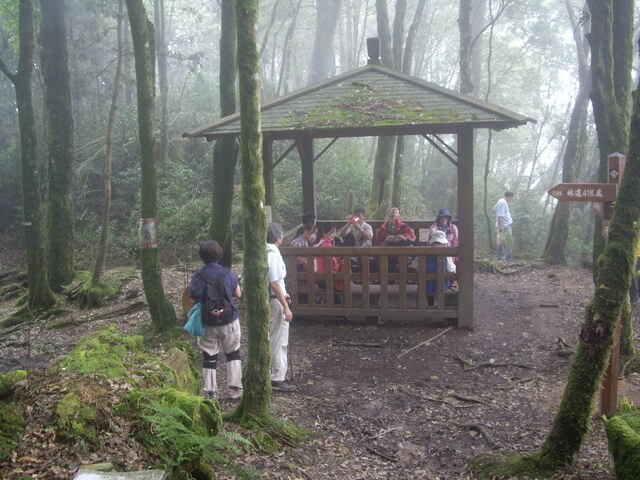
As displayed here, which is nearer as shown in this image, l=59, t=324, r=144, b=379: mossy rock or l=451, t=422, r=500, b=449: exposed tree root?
l=59, t=324, r=144, b=379: mossy rock

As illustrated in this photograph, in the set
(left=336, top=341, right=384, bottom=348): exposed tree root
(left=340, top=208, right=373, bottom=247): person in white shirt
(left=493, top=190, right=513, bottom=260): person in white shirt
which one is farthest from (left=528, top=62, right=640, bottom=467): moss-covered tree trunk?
(left=493, top=190, right=513, bottom=260): person in white shirt

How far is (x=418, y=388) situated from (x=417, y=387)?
32 millimetres

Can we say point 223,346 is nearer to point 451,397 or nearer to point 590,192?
point 451,397

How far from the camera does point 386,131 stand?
9.32 meters

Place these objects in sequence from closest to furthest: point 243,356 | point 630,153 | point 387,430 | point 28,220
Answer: point 630,153, point 387,430, point 243,356, point 28,220

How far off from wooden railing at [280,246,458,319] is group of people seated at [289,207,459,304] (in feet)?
0.39

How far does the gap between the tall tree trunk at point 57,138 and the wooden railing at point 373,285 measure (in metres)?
5.89

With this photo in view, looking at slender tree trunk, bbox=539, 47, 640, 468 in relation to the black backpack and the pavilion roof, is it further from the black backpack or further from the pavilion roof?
the pavilion roof

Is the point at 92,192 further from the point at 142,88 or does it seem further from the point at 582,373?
the point at 582,373

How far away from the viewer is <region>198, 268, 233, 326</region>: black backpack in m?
5.93

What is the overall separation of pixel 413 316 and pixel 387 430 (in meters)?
3.59

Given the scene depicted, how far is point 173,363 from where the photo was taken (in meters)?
5.37

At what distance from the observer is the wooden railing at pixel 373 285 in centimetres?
892

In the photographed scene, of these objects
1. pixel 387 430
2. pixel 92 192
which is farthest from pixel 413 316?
pixel 92 192
